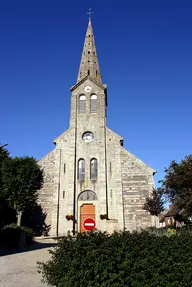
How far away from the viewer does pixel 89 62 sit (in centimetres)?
3434

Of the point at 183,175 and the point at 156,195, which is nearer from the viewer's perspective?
the point at 183,175

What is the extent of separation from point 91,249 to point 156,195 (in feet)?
55.7

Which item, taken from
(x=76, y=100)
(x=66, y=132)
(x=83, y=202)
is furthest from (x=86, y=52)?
(x=83, y=202)

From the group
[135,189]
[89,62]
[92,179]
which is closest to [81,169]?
[92,179]

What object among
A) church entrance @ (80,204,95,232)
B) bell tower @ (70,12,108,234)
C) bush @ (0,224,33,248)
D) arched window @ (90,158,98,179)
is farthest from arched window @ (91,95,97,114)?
bush @ (0,224,33,248)

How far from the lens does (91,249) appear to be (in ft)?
20.4

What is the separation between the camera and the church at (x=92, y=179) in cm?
2498

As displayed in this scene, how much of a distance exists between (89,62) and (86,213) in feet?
66.5

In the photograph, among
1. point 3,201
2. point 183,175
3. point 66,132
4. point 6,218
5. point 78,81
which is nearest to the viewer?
point 183,175

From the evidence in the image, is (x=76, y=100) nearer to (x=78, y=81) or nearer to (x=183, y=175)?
(x=78, y=81)

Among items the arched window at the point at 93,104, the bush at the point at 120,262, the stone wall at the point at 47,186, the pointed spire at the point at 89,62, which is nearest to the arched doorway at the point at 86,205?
the stone wall at the point at 47,186

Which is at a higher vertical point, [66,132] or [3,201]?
[66,132]

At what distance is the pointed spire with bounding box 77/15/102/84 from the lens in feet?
109

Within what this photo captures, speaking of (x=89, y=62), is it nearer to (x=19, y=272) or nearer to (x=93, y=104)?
(x=93, y=104)
